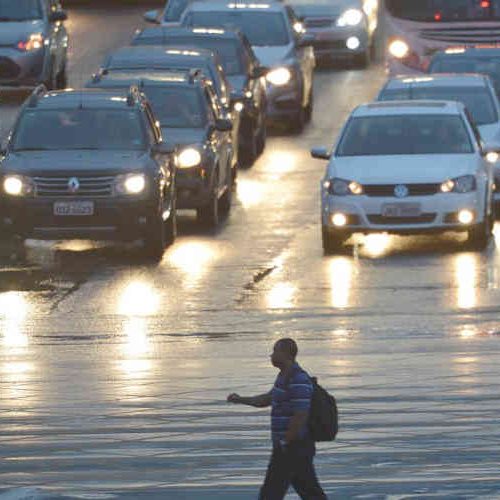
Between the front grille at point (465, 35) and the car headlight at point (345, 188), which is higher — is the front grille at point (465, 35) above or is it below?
below

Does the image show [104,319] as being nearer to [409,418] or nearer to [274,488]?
[409,418]

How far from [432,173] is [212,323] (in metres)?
5.38

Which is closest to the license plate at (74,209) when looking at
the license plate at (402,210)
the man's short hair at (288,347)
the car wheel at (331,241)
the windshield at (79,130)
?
the windshield at (79,130)

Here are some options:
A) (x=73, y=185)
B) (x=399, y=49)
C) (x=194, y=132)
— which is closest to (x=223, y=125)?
(x=194, y=132)

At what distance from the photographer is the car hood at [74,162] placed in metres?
24.6

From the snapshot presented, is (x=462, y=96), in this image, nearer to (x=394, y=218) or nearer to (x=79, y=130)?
(x=394, y=218)

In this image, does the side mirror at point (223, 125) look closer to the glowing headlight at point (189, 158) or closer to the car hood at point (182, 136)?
the car hood at point (182, 136)

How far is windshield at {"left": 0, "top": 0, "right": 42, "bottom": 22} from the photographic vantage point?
37.6 m

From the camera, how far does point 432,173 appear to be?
2475 cm

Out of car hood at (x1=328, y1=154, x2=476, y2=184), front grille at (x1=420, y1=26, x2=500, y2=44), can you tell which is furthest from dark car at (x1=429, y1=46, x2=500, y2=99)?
car hood at (x1=328, y1=154, x2=476, y2=184)

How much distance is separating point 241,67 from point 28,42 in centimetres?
471

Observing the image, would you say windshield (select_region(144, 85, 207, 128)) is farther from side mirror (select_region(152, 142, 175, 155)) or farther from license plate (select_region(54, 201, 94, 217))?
license plate (select_region(54, 201, 94, 217))

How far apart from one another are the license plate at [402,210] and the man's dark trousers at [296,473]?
42.4ft

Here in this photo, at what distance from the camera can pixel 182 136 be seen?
90.1 feet
